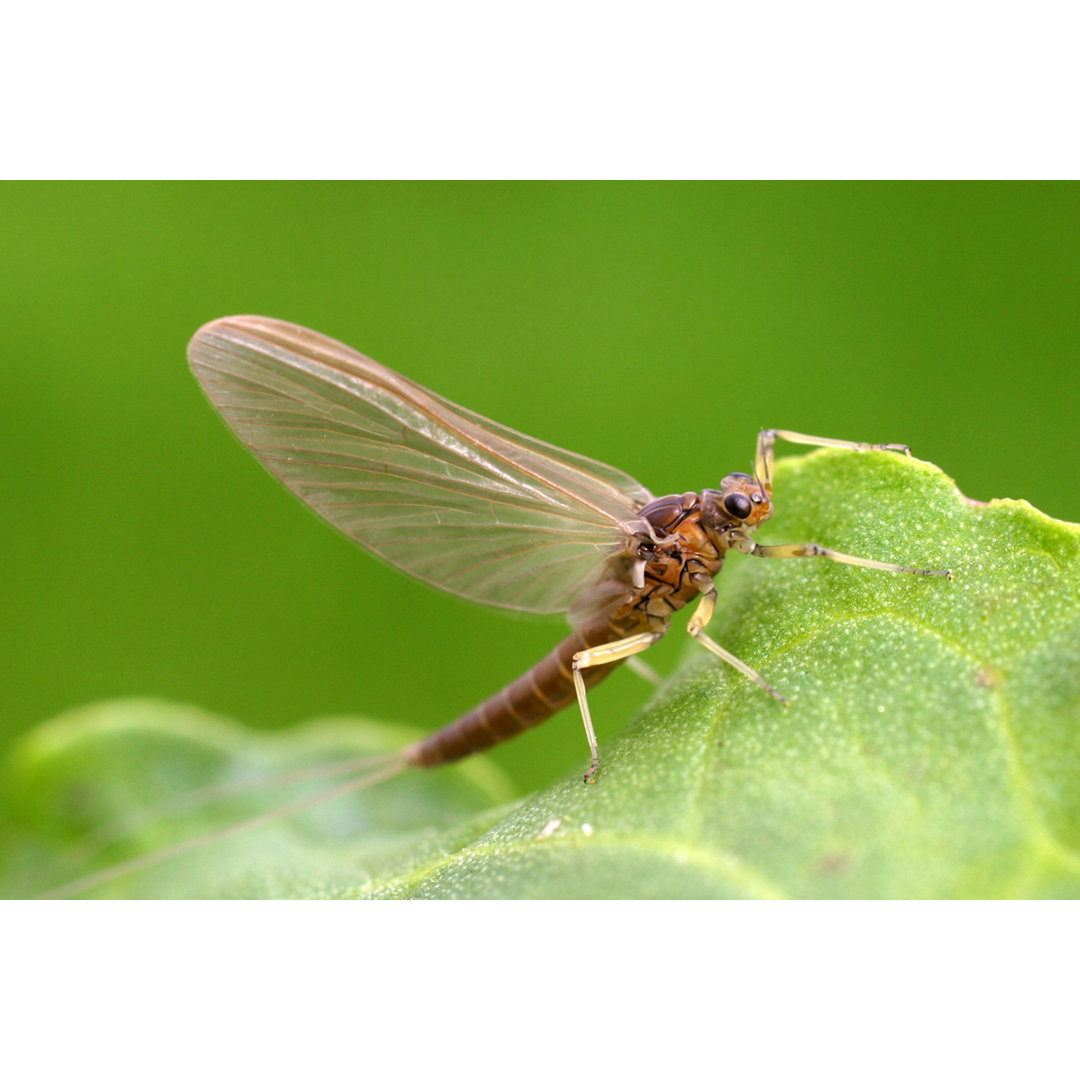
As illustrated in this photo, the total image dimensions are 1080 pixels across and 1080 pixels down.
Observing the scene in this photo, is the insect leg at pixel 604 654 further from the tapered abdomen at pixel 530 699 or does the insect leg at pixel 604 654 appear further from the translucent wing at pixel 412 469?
the translucent wing at pixel 412 469

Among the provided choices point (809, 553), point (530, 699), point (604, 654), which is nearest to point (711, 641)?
point (809, 553)

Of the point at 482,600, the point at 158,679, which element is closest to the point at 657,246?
the point at 482,600

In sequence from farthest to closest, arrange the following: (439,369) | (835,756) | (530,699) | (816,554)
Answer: (439,369), (530,699), (816,554), (835,756)

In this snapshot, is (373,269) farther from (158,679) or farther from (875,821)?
(875,821)

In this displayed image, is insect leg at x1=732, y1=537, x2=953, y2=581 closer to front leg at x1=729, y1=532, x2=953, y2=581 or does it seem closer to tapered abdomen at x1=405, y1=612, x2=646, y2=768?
front leg at x1=729, y1=532, x2=953, y2=581

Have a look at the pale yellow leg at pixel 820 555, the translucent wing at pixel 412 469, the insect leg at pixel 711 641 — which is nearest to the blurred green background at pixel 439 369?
the translucent wing at pixel 412 469

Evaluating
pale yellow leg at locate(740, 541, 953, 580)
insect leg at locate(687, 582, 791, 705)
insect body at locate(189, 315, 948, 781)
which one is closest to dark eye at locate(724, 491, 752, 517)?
insect body at locate(189, 315, 948, 781)

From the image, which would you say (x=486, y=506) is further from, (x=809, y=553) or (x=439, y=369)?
(x=439, y=369)
